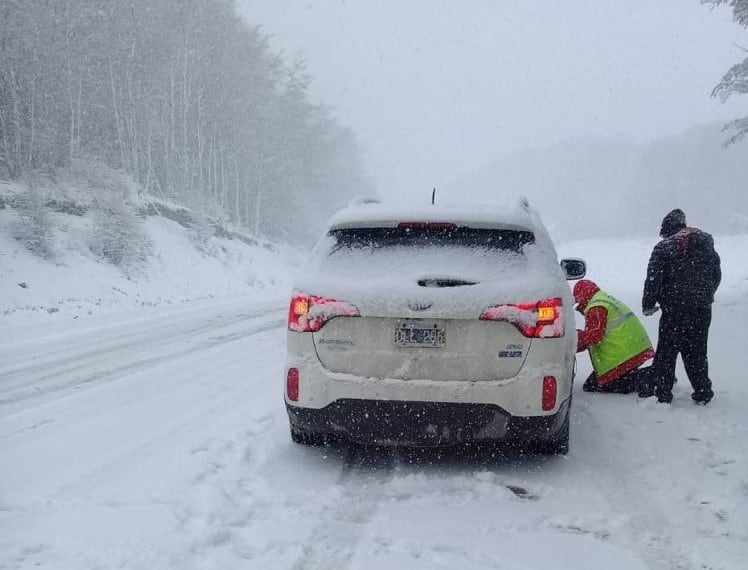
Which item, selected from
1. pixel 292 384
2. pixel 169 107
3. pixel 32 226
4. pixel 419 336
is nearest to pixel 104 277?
pixel 32 226

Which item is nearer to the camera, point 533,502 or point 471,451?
point 533,502

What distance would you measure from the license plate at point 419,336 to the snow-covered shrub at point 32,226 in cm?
1564

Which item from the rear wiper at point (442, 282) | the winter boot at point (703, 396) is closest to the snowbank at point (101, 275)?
the rear wiper at point (442, 282)

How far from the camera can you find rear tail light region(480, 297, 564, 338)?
3768mm

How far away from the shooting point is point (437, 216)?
4.02 m

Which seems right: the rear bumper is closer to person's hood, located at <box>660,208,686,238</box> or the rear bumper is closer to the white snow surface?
person's hood, located at <box>660,208,686,238</box>

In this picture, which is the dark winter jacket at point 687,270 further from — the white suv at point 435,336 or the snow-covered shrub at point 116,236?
the snow-covered shrub at point 116,236

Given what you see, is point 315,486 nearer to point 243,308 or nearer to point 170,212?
point 243,308

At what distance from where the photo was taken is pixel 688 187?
91.1 metres

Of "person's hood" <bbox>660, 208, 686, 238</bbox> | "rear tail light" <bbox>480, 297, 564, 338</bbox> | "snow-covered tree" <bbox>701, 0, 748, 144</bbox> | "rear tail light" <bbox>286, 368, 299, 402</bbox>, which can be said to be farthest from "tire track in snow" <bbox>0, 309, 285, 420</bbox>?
"snow-covered tree" <bbox>701, 0, 748, 144</bbox>

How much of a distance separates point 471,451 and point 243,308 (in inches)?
434

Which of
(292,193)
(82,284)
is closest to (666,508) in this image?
(82,284)

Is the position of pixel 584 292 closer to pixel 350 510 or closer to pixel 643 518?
pixel 643 518

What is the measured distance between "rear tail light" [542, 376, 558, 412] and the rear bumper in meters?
0.07
